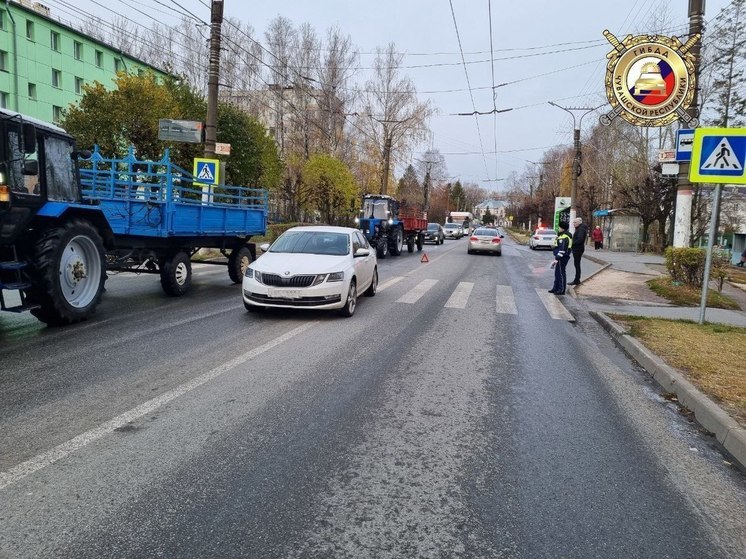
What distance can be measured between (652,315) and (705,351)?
3.49 meters

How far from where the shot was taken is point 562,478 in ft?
12.2

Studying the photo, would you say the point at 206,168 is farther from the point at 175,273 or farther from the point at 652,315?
the point at 652,315

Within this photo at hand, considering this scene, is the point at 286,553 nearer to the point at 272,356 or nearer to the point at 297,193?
the point at 272,356

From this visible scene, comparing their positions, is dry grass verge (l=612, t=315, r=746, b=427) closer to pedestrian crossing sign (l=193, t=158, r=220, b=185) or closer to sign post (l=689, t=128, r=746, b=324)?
sign post (l=689, t=128, r=746, b=324)

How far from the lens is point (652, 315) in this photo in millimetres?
10781

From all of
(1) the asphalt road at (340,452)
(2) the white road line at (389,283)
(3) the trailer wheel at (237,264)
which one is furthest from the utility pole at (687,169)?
(3) the trailer wheel at (237,264)

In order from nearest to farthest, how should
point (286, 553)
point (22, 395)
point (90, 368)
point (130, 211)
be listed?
point (286, 553) < point (22, 395) < point (90, 368) < point (130, 211)

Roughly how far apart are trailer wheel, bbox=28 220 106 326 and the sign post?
9120 millimetres

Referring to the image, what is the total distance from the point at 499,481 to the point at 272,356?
11.7ft

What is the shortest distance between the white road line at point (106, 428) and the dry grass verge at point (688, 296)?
1056cm

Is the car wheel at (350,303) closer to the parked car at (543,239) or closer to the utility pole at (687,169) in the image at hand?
the utility pole at (687,169)

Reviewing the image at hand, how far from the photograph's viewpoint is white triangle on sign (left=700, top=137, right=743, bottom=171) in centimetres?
859

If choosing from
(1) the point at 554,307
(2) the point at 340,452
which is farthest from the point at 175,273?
(2) the point at 340,452

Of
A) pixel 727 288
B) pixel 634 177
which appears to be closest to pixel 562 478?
pixel 727 288
